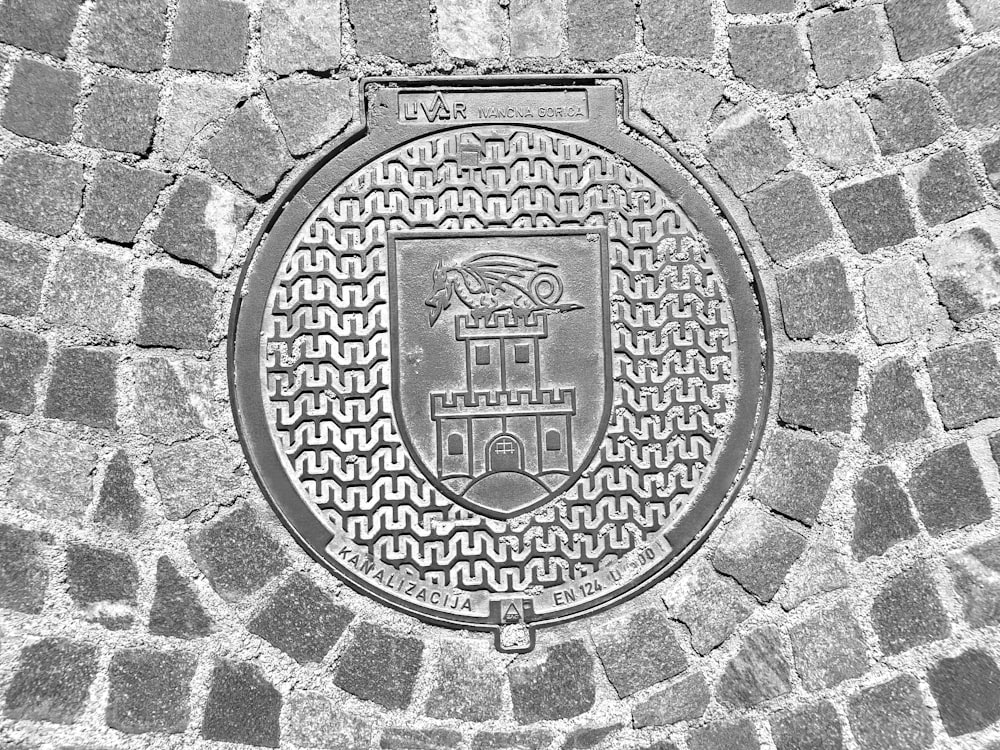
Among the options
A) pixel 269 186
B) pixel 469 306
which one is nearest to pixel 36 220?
pixel 269 186

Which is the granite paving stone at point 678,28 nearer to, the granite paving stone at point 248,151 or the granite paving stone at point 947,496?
the granite paving stone at point 248,151

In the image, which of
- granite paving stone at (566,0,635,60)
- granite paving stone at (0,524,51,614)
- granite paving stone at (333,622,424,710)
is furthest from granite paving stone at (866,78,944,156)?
granite paving stone at (0,524,51,614)

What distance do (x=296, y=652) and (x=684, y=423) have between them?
1.31 m

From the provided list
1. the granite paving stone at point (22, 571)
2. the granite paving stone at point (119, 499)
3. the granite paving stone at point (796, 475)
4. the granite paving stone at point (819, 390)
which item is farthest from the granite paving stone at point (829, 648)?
the granite paving stone at point (22, 571)

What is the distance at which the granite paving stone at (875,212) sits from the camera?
2.21 meters

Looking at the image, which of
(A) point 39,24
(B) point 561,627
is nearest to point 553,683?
(B) point 561,627

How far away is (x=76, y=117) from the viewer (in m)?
2.13

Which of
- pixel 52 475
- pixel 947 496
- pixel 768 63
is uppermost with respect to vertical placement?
pixel 768 63

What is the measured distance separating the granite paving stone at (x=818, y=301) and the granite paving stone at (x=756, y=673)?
2.94 feet

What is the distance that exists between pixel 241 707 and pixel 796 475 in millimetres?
1722

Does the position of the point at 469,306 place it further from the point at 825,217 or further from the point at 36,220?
the point at 36,220

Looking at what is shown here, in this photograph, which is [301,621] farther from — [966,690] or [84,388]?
[966,690]

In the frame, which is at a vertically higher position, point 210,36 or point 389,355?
point 210,36

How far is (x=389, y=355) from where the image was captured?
7.11 ft
